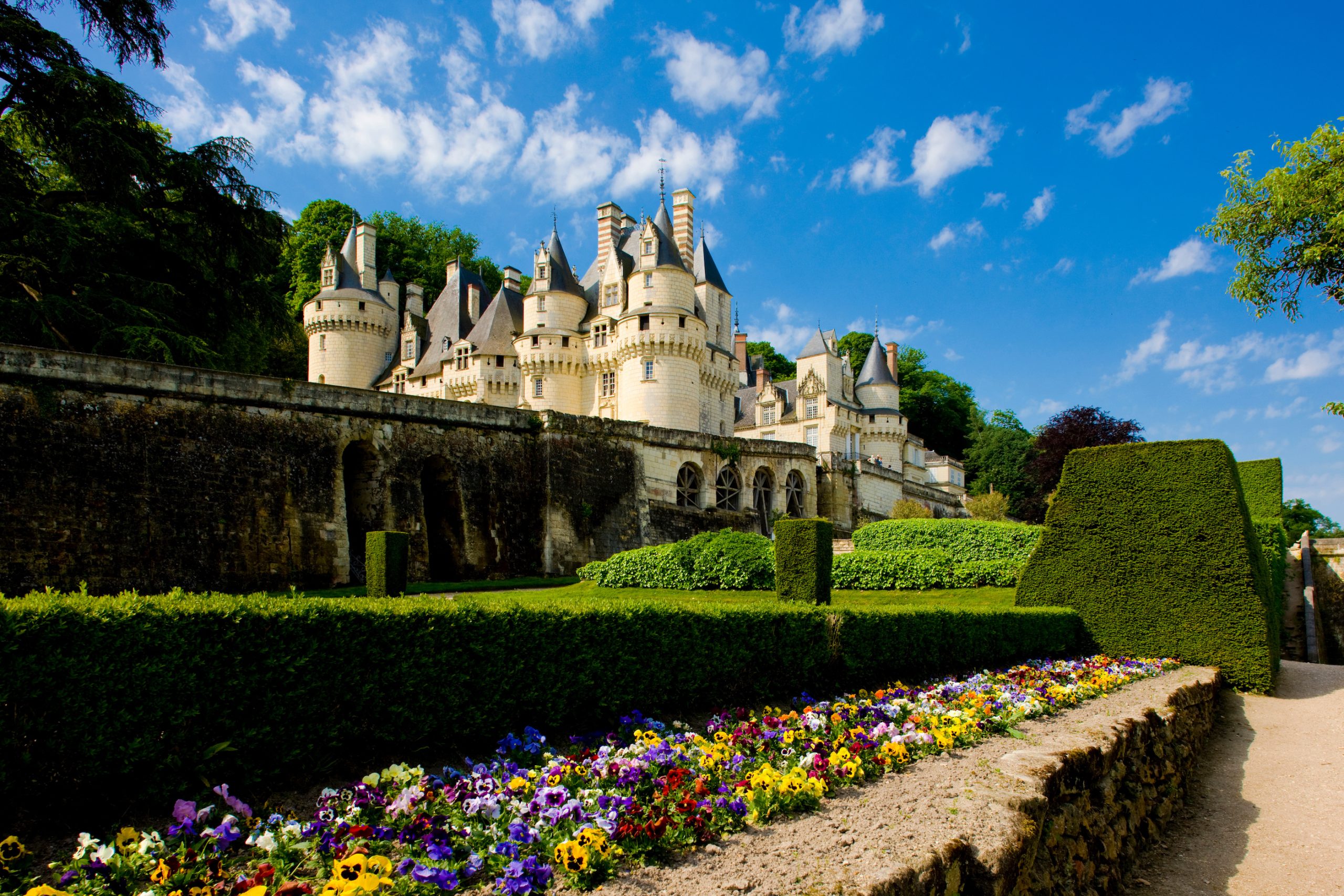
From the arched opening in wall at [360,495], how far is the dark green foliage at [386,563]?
245 inches

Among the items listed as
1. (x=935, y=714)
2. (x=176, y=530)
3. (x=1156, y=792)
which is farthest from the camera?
→ (x=176, y=530)

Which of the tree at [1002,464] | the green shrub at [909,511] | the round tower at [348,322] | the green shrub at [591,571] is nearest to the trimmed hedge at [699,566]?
the green shrub at [591,571]

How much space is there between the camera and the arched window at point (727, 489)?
27.5 metres

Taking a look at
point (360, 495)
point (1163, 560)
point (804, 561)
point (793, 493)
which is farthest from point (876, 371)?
point (804, 561)

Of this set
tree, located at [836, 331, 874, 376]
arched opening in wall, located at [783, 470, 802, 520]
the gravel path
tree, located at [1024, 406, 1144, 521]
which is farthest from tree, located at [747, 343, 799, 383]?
the gravel path

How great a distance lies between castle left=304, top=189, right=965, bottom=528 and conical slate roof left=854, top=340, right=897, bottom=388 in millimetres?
3017

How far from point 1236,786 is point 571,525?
669 inches

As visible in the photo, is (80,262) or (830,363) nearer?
(80,262)

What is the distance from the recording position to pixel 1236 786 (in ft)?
24.5

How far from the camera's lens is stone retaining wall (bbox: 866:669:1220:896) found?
3.29 m

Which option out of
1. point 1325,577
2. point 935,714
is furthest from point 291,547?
point 1325,577

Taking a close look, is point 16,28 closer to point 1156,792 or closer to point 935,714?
point 935,714

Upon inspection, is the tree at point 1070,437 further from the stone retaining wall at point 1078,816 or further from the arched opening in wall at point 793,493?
the stone retaining wall at point 1078,816

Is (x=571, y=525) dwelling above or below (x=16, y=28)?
below
